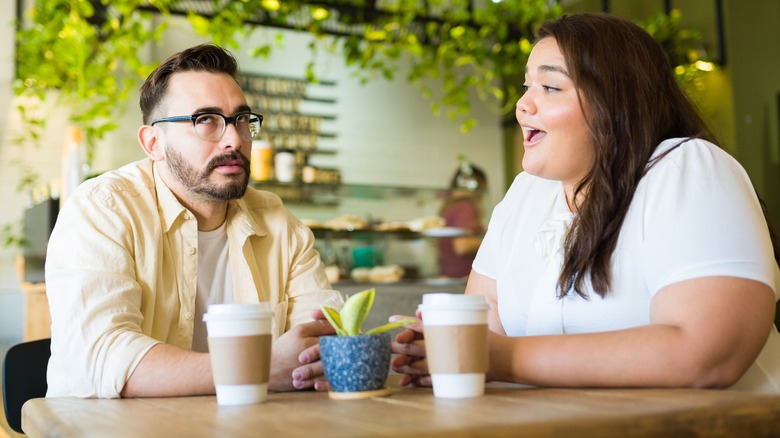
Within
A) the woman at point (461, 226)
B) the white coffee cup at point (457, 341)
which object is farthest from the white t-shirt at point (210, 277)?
the woman at point (461, 226)

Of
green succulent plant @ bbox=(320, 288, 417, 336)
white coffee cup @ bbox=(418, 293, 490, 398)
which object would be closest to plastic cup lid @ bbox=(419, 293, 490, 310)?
white coffee cup @ bbox=(418, 293, 490, 398)

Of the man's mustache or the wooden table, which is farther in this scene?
the man's mustache

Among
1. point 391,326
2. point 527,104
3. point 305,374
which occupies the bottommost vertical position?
point 305,374

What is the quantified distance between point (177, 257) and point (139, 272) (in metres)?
0.12

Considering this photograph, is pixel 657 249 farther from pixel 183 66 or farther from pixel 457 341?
pixel 183 66

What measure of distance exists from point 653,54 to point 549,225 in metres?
0.38

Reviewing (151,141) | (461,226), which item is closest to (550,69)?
(151,141)

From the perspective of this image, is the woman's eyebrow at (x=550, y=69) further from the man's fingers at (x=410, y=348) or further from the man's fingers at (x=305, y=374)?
the man's fingers at (x=305, y=374)

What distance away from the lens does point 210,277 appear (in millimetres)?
1898

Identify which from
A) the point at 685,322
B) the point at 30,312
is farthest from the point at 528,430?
the point at 30,312

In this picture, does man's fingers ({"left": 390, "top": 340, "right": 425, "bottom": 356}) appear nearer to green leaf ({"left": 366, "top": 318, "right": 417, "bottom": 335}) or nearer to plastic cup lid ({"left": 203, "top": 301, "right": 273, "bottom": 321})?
green leaf ({"left": 366, "top": 318, "right": 417, "bottom": 335})

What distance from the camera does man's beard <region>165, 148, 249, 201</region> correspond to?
187cm

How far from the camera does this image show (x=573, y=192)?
1.64 metres

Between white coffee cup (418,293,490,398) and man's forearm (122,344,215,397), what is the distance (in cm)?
45
